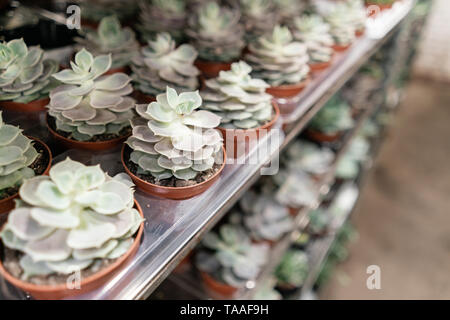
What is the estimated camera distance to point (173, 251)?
70 cm

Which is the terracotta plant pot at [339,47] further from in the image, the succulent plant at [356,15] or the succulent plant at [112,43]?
the succulent plant at [112,43]

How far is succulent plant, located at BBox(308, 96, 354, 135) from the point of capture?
2.22m

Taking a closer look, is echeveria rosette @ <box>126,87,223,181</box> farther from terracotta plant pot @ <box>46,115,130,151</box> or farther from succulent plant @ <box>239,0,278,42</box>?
succulent plant @ <box>239,0,278,42</box>

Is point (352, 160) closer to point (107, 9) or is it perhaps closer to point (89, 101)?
point (107, 9)

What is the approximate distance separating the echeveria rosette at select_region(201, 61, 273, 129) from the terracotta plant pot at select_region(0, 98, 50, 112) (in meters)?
0.39

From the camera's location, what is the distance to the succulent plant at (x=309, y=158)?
2.00 m

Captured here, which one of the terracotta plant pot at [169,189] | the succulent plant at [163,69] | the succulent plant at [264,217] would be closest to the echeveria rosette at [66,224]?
the terracotta plant pot at [169,189]

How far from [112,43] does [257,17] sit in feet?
2.24

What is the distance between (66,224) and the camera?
1.83 ft

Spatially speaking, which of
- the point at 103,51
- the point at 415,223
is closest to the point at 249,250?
the point at 103,51

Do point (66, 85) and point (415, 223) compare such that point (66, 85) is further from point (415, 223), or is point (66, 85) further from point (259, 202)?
point (415, 223)

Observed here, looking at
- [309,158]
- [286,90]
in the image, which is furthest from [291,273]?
[286,90]

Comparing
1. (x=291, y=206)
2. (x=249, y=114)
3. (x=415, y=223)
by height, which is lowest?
(x=415, y=223)
